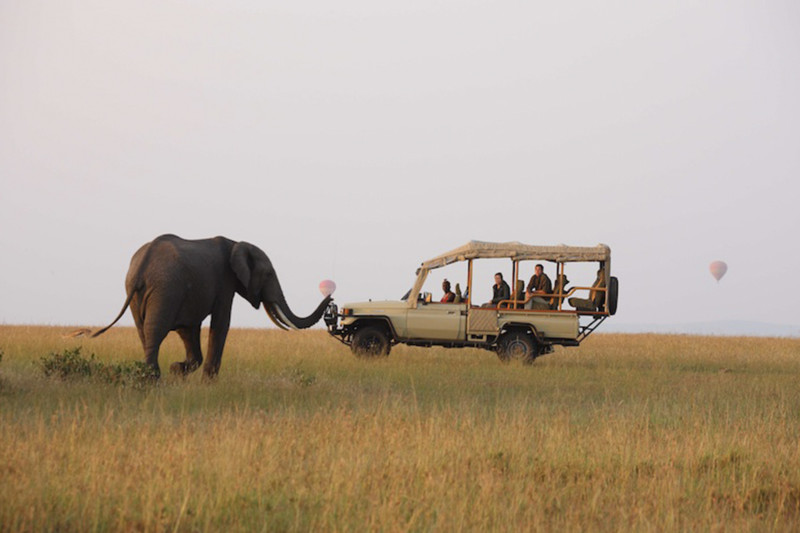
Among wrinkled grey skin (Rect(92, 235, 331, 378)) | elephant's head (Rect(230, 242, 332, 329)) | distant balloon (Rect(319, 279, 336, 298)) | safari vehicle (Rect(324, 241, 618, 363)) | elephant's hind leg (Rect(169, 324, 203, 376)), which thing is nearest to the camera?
wrinkled grey skin (Rect(92, 235, 331, 378))

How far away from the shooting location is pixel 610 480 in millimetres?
7781

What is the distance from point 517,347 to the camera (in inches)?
768

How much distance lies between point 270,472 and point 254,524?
106 cm

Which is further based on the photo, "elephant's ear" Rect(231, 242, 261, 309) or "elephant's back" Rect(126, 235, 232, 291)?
"elephant's ear" Rect(231, 242, 261, 309)

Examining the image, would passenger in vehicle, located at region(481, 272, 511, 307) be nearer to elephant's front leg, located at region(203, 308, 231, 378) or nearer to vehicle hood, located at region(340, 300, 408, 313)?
vehicle hood, located at region(340, 300, 408, 313)

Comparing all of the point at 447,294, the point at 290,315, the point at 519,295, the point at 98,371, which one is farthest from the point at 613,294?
the point at 98,371

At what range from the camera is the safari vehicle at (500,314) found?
19.2 meters

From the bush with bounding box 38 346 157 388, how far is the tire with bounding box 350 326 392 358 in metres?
6.97

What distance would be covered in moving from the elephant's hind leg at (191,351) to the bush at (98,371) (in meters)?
0.80

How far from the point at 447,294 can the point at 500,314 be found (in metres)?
1.34

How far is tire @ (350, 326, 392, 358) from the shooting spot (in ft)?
64.7

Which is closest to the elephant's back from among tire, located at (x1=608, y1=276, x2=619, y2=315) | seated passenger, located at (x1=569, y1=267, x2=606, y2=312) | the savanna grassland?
the savanna grassland

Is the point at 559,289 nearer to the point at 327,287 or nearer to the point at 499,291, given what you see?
the point at 499,291

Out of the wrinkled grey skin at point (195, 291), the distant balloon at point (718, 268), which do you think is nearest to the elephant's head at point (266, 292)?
the wrinkled grey skin at point (195, 291)
